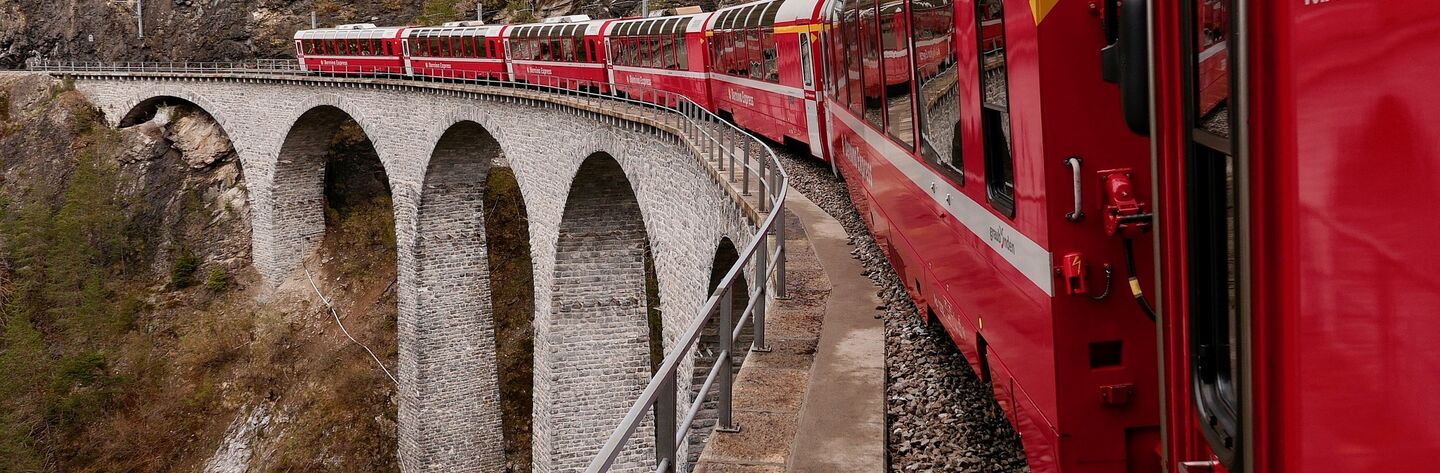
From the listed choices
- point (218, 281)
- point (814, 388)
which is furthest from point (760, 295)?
point (218, 281)

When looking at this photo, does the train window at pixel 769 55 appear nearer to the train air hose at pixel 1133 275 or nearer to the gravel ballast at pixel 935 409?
the gravel ballast at pixel 935 409

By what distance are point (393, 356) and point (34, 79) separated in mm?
28792

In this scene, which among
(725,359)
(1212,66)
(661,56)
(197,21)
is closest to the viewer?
(1212,66)

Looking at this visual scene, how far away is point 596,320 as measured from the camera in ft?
75.7

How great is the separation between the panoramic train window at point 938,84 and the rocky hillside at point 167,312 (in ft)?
95.7

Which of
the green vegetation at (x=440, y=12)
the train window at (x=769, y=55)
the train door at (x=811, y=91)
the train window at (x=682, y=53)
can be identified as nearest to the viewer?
the train door at (x=811, y=91)

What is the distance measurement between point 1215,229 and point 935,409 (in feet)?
11.4

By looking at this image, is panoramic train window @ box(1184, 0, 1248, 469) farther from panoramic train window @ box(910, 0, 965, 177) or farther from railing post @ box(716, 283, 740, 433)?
panoramic train window @ box(910, 0, 965, 177)

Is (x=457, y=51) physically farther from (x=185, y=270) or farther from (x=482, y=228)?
(x=185, y=270)

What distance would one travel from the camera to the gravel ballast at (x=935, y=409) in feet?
17.8

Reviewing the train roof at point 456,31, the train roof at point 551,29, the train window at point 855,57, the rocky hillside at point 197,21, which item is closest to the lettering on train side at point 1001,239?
the train window at point 855,57

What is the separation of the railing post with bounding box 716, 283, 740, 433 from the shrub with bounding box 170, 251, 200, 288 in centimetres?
4290

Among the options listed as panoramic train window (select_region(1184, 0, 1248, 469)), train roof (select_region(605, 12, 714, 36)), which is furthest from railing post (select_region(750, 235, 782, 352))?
train roof (select_region(605, 12, 714, 36))

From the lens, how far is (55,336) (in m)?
43.6
